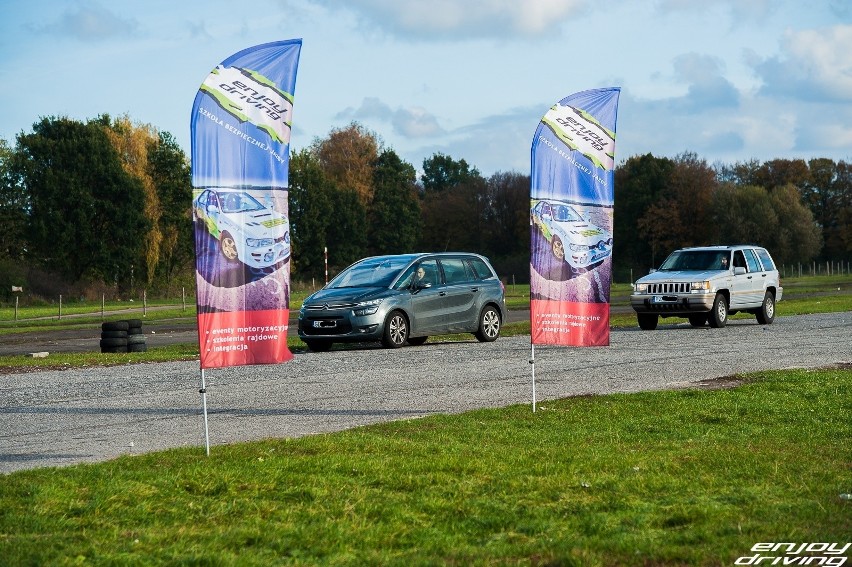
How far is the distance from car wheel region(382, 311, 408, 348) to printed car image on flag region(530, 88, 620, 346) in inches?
353

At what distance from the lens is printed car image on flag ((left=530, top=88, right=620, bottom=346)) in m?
11.4

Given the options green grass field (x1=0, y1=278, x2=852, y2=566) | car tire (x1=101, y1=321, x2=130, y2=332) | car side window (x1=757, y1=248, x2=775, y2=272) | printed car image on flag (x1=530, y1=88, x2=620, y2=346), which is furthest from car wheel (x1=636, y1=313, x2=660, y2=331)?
green grass field (x1=0, y1=278, x2=852, y2=566)

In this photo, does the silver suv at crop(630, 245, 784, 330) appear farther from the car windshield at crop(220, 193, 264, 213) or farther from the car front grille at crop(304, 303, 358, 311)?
the car windshield at crop(220, 193, 264, 213)

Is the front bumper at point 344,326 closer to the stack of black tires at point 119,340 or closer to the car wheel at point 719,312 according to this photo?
the stack of black tires at point 119,340

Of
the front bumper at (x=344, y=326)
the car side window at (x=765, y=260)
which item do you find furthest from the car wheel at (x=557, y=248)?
the car side window at (x=765, y=260)

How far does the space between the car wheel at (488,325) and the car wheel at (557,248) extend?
1066 cm

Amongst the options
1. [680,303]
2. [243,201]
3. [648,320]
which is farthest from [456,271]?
[243,201]

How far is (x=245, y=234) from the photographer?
8.41 meters

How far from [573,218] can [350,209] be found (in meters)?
82.1

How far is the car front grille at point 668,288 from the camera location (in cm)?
2516

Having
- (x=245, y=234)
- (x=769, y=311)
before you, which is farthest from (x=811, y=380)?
(x=769, y=311)

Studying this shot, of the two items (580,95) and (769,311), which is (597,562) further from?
(769,311)

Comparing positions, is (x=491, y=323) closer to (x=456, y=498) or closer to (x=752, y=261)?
(x=752, y=261)

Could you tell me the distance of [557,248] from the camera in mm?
11484
